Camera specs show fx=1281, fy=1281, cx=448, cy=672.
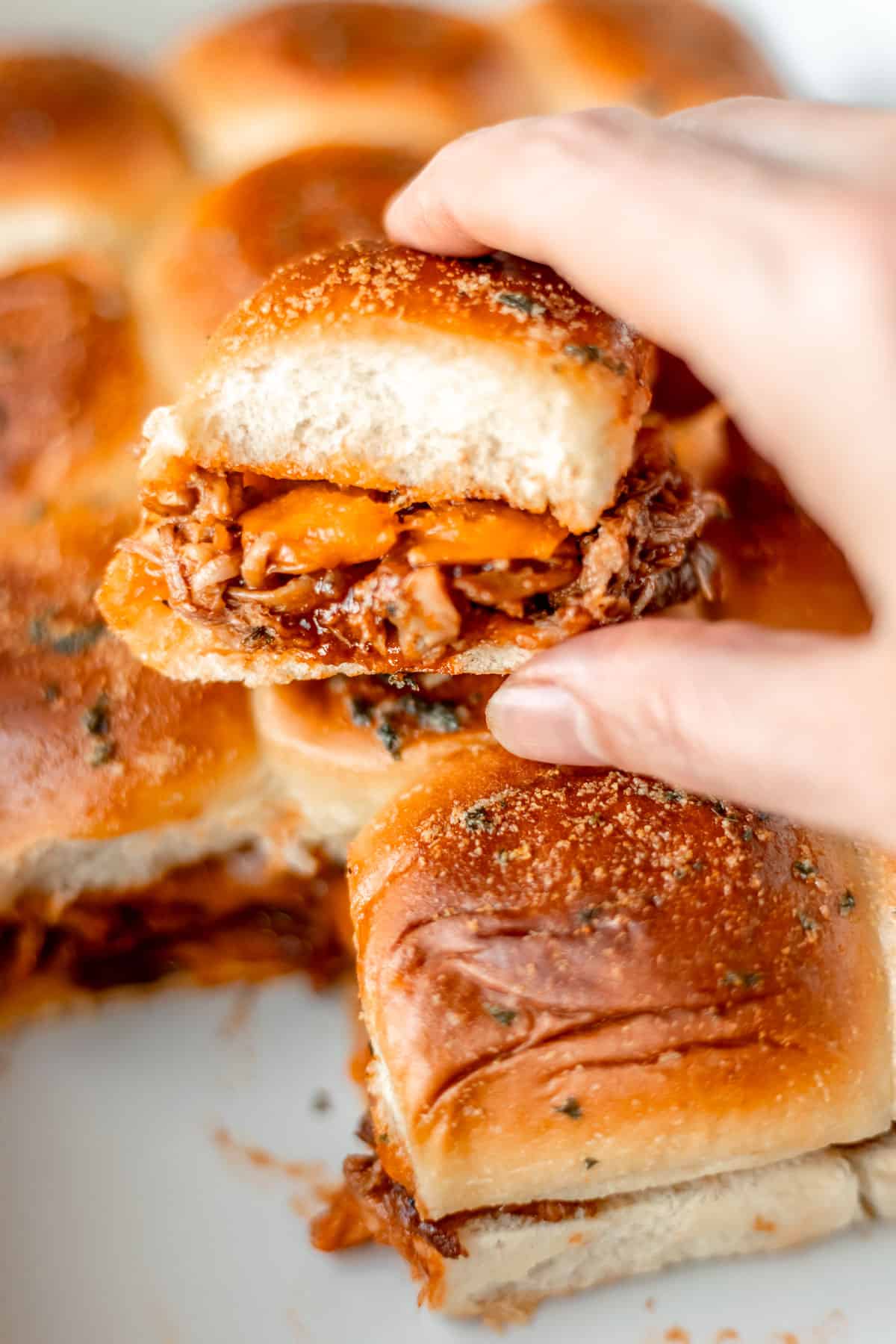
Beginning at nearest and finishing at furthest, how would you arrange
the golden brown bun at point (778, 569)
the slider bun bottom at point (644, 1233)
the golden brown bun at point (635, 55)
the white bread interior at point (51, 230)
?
the slider bun bottom at point (644, 1233)
the golden brown bun at point (778, 569)
the white bread interior at point (51, 230)
the golden brown bun at point (635, 55)

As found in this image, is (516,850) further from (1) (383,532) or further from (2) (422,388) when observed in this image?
(2) (422,388)

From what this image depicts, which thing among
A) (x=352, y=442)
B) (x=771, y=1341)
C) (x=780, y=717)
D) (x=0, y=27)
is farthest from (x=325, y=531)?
(x=0, y=27)

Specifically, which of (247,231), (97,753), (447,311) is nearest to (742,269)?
(447,311)

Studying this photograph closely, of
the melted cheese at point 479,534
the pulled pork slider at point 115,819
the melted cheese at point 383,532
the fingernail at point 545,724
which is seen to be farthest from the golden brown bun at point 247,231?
the fingernail at point 545,724

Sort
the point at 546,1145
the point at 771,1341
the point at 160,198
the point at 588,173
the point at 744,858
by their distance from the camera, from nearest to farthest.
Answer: the point at 588,173 → the point at 546,1145 → the point at 744,858 → the point at 771,1341 → the point at 160,198

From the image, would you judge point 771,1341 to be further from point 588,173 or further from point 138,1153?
point 588,173

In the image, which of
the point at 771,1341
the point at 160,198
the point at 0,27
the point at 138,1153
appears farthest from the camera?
the point at 0,27

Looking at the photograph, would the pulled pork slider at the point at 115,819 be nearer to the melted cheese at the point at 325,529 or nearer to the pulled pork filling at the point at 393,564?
the pulled pork filling at the point at 393,564

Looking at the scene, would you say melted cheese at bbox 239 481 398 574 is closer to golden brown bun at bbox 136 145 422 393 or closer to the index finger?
the index finger
